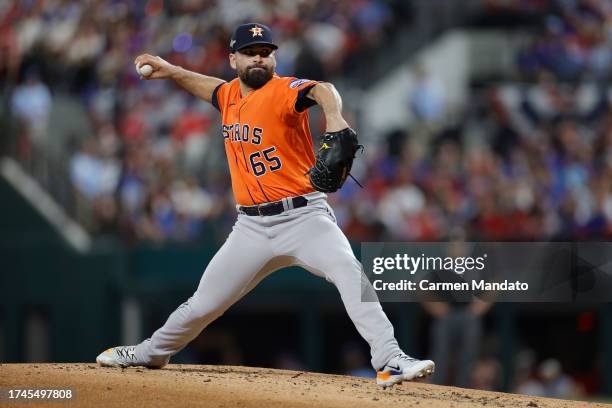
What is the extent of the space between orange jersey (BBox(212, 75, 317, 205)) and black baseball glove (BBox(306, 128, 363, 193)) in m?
0.32

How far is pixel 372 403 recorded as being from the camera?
571cm

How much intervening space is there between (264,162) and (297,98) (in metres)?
0.38

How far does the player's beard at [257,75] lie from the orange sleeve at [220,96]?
0.28 metres

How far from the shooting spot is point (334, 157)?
5535 mm

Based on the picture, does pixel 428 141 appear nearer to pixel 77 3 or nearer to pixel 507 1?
pixel 507 1

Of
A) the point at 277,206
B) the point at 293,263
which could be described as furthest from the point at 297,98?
the point at 293,263

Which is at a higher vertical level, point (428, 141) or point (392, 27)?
point (392, 27)

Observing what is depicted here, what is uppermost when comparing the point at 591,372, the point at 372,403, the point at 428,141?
the point at 428,141

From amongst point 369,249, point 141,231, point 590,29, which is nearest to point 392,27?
point 590,29

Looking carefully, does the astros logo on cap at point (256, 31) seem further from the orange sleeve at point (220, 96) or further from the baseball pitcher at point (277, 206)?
the orange sleeve at point (220, 96)

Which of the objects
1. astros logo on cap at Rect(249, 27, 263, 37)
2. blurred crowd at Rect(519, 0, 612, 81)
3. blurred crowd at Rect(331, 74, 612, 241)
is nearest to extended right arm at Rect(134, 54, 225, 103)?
astros logo on cap at Rect(249, 27, 263, 37)

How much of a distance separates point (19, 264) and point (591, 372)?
19.3 ft

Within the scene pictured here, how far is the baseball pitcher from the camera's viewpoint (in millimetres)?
5773

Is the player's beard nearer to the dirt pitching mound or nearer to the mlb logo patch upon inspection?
the mlb logo patch
